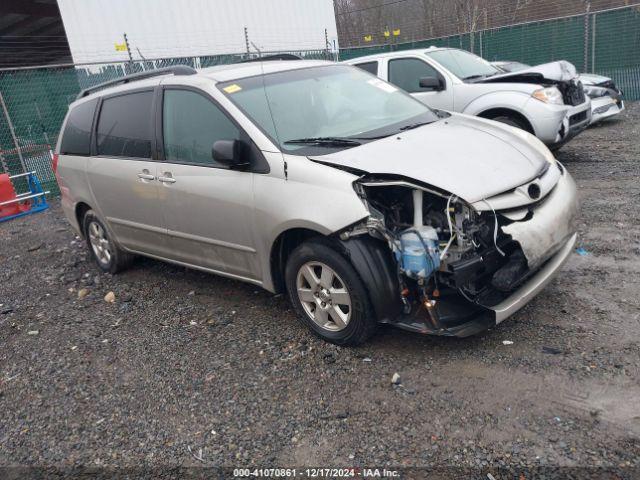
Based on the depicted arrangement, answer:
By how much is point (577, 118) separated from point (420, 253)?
219 inches

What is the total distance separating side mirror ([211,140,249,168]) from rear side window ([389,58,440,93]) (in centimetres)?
523

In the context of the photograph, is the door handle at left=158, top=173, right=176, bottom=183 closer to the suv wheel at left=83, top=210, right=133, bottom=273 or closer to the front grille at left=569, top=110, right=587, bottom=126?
the suv wheel at left=83, top=210, right=133, bottom=273

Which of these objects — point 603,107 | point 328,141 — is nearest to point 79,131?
point 328,141

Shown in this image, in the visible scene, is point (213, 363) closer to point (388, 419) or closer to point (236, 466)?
point (236, 466)

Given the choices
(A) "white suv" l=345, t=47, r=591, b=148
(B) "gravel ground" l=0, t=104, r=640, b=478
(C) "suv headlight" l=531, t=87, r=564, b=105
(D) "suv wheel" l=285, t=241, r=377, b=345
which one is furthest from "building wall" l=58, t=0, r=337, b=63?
(D) "suv wheel" l=285, t=241, r=377, b=345

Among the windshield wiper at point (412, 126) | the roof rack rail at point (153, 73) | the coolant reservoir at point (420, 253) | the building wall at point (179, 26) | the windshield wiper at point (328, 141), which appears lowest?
the coolant reservoir at point (420, 253)

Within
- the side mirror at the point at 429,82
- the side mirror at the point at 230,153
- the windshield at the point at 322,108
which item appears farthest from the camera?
the side mirror at the point at 429,82

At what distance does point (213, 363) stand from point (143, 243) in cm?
171

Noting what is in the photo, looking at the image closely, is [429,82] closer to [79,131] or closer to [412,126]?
[412,126]

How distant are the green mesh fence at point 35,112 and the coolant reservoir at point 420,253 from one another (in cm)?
886

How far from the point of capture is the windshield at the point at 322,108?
12.4 ft

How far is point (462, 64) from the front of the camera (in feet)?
→ 27.5

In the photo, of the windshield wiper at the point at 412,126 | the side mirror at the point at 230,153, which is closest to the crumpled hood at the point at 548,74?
the windshield wiper at the point at 412,126

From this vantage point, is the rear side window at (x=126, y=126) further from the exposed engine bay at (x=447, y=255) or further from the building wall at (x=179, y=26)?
the building wall at (x=179, y=26)
